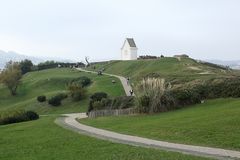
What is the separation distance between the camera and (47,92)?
86.8m

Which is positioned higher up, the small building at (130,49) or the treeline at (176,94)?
the small building at (130,49)

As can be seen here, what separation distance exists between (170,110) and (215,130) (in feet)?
51.5

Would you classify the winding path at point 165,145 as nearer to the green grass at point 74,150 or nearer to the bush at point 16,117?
the green grass at point 74,150

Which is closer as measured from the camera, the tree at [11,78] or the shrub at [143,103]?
the shrub at [143,103]

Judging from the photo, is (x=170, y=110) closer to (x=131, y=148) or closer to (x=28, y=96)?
(x=131, y=148)

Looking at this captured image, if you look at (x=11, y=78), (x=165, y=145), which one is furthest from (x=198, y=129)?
(x=11, y=78)

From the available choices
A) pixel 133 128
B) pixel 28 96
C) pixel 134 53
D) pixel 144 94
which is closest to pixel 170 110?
pixel 144 94

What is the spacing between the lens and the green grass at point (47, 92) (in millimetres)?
65300

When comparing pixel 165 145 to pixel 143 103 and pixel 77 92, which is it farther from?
pixel 77 92

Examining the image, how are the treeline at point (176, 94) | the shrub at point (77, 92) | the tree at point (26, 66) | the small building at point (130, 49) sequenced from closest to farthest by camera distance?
the treeline at point (176, 94) < the shrub at point (77, 92) < the small building at point (130, 49) < the tree at point (26, 66)

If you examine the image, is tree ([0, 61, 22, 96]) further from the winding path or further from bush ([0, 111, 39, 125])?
the winding path

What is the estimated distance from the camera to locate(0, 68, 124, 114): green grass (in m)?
65.3

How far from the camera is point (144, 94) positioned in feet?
133

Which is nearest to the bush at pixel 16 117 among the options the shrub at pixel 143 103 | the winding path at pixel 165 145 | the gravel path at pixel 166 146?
the shrub at pixel 143 103
